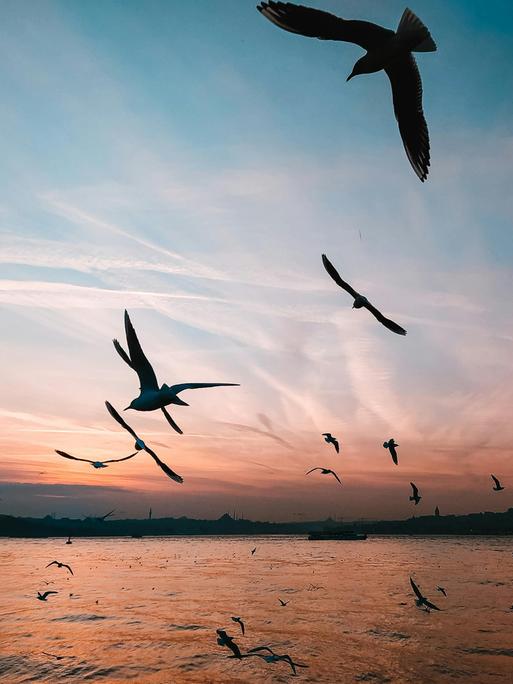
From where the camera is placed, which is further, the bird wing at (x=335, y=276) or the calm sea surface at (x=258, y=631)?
the calm sea surface at (x=258, y=631)

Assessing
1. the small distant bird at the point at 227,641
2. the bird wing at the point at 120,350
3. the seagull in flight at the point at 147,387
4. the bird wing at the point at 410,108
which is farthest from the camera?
the small distant bird at the point at 227,641

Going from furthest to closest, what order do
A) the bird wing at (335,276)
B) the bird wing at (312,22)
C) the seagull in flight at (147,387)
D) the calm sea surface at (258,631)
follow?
the calm sea surface at (258,631) < the seagull in flight at (147,387) < the bird wing at (335,276) < the bird wing at (312,22)

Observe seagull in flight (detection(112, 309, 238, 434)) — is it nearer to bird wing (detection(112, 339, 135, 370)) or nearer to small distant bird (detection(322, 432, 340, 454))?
bird wing (detection(112, 339, 135, 370))

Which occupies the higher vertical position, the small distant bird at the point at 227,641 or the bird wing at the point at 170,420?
the bird wing at the point at 170,420

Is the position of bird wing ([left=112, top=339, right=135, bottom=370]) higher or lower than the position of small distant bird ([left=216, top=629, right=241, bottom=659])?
higher

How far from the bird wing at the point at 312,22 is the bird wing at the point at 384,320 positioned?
3.30 meters

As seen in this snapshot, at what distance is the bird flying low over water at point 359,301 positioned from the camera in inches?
264

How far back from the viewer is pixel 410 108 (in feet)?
21.6

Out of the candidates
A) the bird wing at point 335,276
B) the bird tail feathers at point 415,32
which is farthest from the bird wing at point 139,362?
the bird tail feathers at point 415,32

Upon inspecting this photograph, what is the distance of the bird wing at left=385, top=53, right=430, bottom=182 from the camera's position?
632 cm

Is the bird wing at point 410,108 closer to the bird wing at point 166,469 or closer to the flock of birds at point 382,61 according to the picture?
the flock of birds at point 382,61

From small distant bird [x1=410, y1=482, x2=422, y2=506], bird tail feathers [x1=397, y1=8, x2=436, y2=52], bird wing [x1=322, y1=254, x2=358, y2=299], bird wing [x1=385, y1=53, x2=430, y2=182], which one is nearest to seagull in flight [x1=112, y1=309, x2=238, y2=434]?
bird wing [x1=322, y1=254, x2=358, y2=299]

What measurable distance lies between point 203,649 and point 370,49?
84.9 feet

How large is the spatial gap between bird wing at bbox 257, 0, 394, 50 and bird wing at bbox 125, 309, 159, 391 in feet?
17.4
